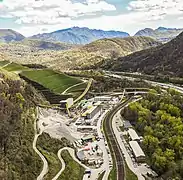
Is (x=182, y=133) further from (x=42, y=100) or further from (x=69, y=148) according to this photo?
(x=42, y=100)

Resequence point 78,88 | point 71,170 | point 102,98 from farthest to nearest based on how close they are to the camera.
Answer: point 78,88, point 102,98, point 71,170

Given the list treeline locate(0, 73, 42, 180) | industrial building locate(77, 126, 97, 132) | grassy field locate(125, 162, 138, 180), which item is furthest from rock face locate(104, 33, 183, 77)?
grassy field locate(125, 162, 138, 180)

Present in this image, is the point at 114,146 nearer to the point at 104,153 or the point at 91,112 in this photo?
the point at 104,153

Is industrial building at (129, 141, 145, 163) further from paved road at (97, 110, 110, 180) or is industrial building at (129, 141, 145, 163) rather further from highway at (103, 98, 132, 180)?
paved road at (97, 110, 110, 180)

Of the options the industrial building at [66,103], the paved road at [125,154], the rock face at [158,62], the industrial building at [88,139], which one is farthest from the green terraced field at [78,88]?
the rock face at [158,62]

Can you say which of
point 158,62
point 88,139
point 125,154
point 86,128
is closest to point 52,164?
point 125,154
